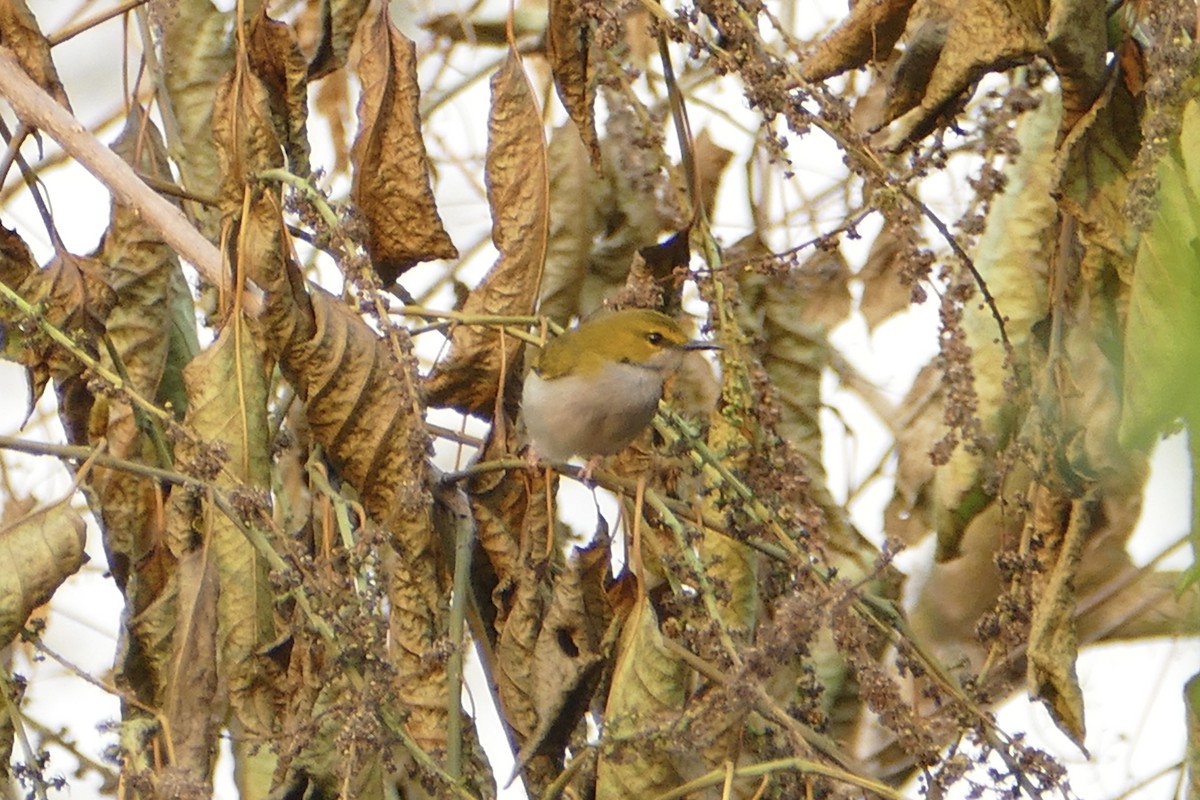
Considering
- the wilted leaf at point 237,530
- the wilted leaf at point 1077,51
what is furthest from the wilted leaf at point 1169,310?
the wilted leaf at point 237,530

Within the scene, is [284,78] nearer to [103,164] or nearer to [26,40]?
[103,164]

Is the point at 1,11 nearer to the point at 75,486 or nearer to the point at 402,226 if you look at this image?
the point at 402,226

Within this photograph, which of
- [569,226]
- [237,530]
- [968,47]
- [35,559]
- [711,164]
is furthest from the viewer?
[711,164]

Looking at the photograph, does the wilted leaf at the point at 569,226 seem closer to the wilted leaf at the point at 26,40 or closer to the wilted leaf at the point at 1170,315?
the wilted leaf at the point at 26,40

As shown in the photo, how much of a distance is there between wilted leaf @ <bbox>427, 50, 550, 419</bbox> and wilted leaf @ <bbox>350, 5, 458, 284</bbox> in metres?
0.10

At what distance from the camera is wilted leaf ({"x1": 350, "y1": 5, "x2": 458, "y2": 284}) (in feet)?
8.42

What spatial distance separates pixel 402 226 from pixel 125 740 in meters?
0.89

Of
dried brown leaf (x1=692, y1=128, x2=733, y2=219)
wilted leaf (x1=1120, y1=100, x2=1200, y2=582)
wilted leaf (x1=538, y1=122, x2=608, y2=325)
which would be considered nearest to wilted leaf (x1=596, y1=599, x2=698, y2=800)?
wilted leaf (x1=1120, y1=100, x2=1200, y2=582)

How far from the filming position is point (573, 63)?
8.60 feet

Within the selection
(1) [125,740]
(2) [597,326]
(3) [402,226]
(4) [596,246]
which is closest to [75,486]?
(1) [125,740]

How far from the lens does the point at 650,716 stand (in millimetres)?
2104

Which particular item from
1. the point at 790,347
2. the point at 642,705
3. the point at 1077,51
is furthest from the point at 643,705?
the point at 790,347

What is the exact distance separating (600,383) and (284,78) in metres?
1.34

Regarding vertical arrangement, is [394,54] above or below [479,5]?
below
